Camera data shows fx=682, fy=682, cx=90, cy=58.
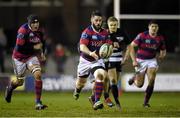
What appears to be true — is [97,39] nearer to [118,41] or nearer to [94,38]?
[94,38]

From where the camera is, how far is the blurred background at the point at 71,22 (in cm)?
2536

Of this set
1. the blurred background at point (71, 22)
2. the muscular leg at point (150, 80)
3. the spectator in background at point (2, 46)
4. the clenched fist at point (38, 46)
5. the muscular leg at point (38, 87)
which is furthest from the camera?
the spectator in background at point (2, 46)

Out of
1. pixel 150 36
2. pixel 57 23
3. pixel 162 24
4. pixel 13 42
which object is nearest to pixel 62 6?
pixel 57 23

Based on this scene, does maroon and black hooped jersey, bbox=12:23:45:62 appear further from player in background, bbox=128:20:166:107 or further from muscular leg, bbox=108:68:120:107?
player in background, bbox=128:20:166:107

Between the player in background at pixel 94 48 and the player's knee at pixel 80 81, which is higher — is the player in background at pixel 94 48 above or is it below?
above

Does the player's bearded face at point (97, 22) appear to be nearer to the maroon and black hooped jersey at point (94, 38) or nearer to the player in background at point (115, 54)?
the maroon and black hooped jersey at point (94, 38)

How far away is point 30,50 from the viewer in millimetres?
15594

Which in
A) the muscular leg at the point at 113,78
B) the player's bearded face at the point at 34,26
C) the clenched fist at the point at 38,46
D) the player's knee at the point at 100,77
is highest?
the player's bearded face at the point at 34,26

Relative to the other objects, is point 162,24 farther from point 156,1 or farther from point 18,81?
point 18,81

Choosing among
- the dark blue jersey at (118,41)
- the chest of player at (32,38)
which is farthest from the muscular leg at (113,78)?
the chest of player at (32,38)

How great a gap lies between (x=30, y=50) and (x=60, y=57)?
10769 millimetres

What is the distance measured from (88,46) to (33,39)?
134 centimetres

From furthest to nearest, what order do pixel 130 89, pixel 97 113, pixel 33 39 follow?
pixel 130 89, pixel 33 39, pixel 97 113

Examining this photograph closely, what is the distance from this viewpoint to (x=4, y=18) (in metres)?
27.7
